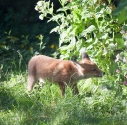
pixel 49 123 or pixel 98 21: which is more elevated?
pixel 98 21

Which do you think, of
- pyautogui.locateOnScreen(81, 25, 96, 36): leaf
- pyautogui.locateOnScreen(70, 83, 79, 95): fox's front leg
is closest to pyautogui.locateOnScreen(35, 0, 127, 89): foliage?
pyautogui.locateOnScreen(81, 25, 96, 36): leaf

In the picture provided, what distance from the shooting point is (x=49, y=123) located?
578 cm

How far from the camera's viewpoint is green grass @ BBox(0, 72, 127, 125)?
5.92m

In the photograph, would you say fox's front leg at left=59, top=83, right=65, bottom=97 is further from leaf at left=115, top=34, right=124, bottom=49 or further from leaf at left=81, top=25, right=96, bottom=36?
leaf at left=115, top=34, right=124, bottom=49

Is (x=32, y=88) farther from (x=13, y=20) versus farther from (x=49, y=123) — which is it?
(x=13, y=20)

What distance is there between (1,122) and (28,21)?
19.9 feet

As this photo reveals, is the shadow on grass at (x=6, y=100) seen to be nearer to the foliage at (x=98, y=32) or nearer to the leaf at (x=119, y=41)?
the foliage at (x=98, y=32)

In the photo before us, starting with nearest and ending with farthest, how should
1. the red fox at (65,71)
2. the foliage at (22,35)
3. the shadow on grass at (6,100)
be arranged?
the shadow on grass at (6,100)
the red fox at (65,71)
the foliage at (22,35)

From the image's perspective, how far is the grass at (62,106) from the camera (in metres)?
5.92

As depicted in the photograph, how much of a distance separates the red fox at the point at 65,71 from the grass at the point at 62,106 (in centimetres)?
13

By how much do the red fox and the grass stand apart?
0.13 metres

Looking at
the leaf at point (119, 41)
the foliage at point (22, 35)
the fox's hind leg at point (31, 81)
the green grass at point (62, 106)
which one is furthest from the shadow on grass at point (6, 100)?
the foliage at point (22, 35)

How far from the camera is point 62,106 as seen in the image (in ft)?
20.5

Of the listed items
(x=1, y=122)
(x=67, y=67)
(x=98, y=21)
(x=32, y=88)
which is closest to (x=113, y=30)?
(x=98, y=21)
